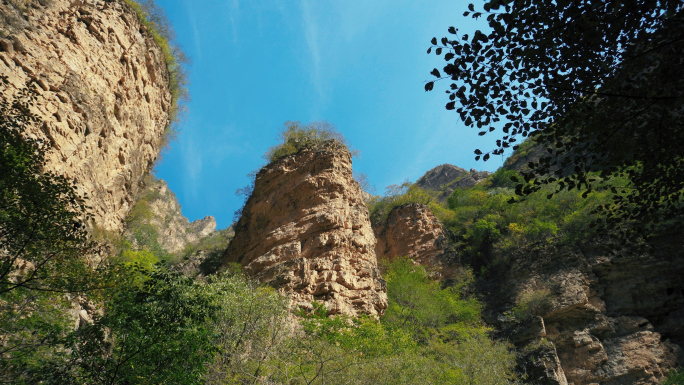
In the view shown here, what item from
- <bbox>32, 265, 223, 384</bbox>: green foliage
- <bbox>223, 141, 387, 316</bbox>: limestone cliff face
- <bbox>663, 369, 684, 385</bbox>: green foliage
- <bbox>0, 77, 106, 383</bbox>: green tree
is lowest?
<bbox>663, 369, 684, 385</bbox>: green foliage

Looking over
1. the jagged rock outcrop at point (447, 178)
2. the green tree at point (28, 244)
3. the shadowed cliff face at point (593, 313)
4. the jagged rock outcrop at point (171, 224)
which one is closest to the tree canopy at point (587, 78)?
the green tree at point (28, 244)

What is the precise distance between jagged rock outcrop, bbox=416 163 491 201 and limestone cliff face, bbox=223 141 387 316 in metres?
43.3

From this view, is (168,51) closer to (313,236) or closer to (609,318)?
(313,236)

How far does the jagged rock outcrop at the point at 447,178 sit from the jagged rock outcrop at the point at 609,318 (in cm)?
3930

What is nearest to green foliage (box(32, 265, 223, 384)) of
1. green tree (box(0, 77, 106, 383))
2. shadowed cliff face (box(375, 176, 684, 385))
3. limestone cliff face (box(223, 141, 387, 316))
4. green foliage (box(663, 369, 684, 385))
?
green tree (box(0, 77, 106, 383))

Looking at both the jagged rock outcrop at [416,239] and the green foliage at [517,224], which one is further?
the jagged rock outcrop at [416,239]

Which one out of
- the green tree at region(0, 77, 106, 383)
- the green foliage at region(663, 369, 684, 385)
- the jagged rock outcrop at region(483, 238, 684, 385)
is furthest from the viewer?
the jagged rock outcrop at region(483, 238, 684, 385)

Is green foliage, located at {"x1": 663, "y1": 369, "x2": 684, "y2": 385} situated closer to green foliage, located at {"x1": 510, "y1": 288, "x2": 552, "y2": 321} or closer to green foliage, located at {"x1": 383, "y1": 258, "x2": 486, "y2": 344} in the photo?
green foliage, located at {"x1": 510, "y1": 288, "x2": 552, "y2": 321}

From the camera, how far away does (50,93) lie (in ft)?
42.4

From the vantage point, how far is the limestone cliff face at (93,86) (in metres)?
12.6

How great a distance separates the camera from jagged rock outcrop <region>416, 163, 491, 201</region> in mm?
67400

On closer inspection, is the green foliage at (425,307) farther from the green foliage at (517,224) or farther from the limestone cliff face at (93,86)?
the limestone cliff face at (93,86)

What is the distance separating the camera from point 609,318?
906 inches

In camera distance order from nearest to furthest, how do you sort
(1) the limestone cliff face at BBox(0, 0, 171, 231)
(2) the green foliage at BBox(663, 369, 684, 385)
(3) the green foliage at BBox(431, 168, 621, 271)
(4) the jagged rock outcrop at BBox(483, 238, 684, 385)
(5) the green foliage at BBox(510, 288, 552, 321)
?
(1) the limestone cliff face at BBox(0, 0, 171, 231)
(2) the green foliage at BBox(663, 369, 684, 385)
(4) the jagged rock outcrop at BBox(483, 238, 684, 385)
(5) the green foliage at BBox(510, 288, 552, 321)
(3) the green foliage at BBox(431, 168, 621, 271)
